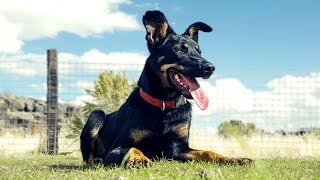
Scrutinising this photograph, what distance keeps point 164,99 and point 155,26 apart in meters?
0.92

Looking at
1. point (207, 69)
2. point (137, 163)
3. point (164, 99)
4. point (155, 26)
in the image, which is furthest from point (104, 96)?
point (137, 163)

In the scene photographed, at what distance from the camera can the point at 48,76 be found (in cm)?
1433

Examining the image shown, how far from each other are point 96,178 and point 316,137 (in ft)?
36.8

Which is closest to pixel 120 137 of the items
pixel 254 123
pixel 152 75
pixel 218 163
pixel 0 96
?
pixel 152 75

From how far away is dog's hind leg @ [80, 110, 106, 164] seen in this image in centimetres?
708

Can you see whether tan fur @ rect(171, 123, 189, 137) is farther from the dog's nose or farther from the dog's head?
the dog's nose

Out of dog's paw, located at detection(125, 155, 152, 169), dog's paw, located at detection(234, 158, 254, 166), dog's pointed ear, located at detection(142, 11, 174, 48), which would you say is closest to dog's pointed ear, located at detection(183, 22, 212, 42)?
dog's pointed ear, located at detection(142, 11, 174, 48)

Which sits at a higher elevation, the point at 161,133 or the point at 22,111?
the point at 22,111

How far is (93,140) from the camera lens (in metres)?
7.07

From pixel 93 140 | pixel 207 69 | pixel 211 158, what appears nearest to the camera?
pixel 211 158

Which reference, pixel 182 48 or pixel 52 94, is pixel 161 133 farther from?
pixel 52 94

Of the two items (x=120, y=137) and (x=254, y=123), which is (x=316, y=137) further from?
(x=120, y=137)

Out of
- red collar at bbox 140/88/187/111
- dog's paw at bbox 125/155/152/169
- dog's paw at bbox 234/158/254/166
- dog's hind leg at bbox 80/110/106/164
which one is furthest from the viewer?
dog's hind leg at bbox 80/110/106/164

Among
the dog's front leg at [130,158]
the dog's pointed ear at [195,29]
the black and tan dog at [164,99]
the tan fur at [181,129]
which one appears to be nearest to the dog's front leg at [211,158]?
the black and tan dog at [164,99]
